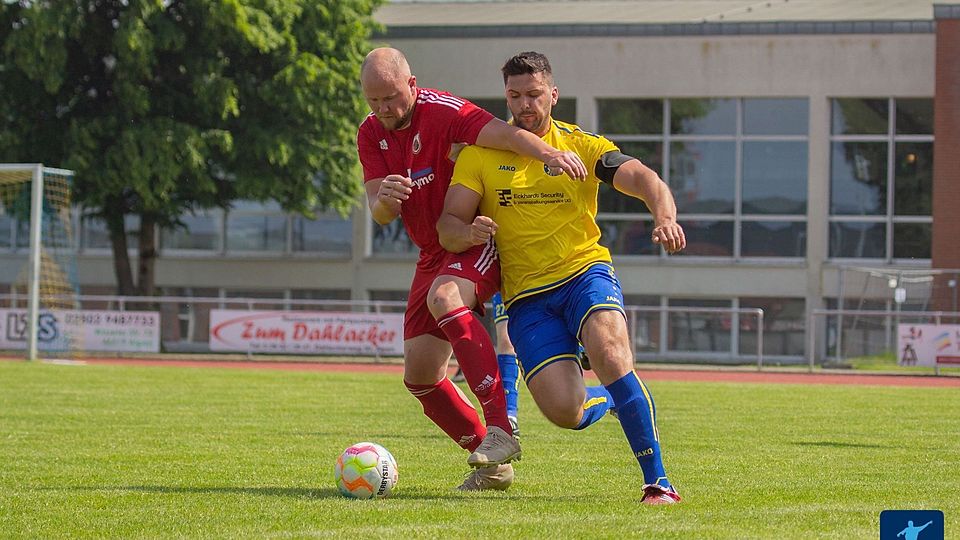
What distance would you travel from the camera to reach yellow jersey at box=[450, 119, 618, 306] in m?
7.16

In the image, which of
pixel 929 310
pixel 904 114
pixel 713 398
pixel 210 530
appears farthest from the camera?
pixel 904 114

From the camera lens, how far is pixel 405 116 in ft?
24.1

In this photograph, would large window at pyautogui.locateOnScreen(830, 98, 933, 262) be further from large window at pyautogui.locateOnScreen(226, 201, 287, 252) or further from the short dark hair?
the short dark hair

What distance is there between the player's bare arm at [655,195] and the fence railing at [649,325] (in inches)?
844

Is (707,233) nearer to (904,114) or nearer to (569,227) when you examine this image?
(904,114)

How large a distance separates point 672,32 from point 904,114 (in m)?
5.84

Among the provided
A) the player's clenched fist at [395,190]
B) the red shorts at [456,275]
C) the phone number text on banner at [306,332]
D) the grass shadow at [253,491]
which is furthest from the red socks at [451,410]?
the phone number text on banner at [306,332]

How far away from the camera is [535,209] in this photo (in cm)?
718

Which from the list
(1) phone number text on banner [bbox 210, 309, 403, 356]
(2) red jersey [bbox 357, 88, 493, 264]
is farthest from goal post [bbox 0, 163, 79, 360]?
(2) red jersey [bbox 357, 88, 493, 264]

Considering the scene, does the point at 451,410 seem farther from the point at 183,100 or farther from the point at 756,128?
the point at 756,128

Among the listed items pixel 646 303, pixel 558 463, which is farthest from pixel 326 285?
pixel 558 463

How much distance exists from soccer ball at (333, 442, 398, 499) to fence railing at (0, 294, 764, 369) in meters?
21.2

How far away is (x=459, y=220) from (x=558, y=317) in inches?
27.4

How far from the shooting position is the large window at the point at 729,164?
34562mm
